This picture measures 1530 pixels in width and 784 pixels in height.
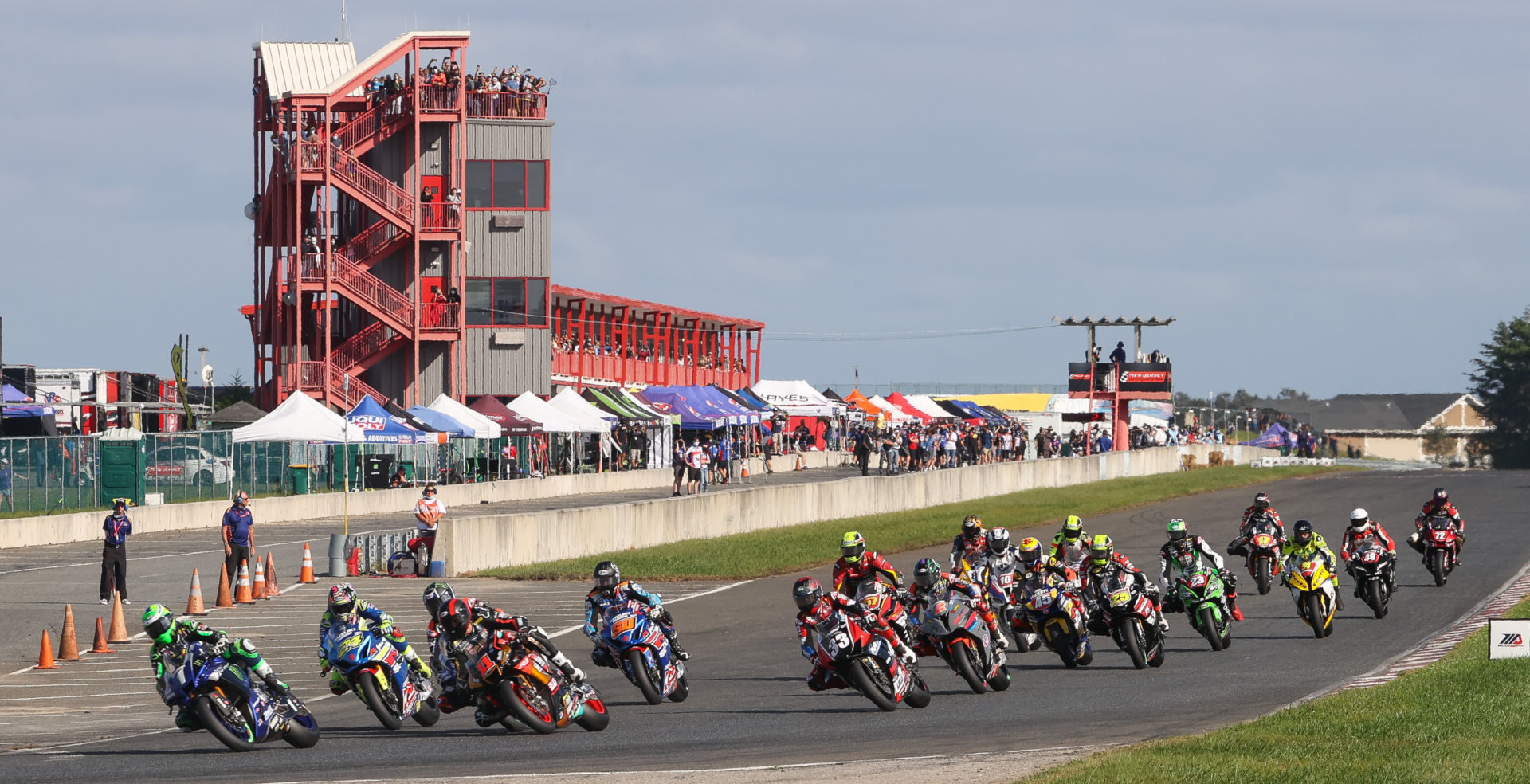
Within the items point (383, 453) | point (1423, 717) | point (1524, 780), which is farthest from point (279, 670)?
point (383, 453)

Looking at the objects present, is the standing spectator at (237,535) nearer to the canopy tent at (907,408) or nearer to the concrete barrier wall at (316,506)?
the concrete barrier wall at (316,506)

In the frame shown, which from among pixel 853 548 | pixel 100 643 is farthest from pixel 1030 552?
pixel 100 643

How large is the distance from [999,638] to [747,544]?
19.8 m

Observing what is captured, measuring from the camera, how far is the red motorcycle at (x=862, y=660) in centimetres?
1552

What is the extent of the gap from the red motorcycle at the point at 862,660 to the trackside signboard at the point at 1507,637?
5048 mm

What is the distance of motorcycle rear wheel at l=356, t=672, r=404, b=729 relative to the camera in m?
15.4

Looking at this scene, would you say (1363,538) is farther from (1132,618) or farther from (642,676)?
(642,676)

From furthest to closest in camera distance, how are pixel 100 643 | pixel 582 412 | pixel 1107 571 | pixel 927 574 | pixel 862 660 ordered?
1. pixel 582 412
2. pixel 100 643
3. pixel 1107 571
4. pixel 927 574
5. pixel 862 660

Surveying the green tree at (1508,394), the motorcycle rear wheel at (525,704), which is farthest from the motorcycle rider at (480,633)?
the green tree at (1508,394)

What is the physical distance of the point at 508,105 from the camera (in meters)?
68.6

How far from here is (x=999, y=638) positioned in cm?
1747

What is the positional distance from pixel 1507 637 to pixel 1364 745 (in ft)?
12.6

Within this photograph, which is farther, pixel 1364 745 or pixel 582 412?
pixel 582 412

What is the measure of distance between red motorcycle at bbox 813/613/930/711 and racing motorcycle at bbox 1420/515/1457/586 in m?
15.6
